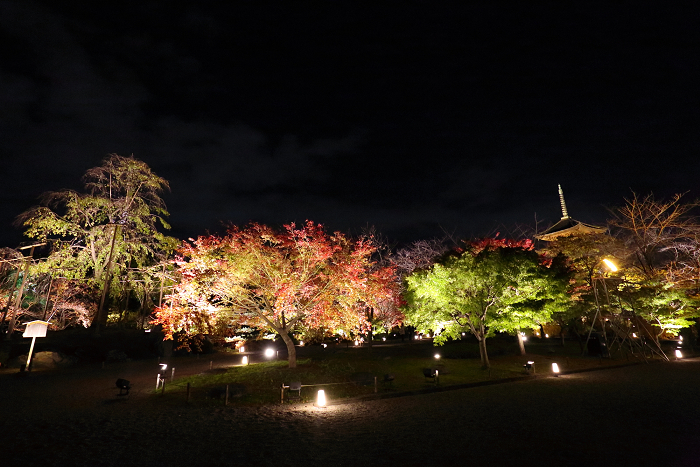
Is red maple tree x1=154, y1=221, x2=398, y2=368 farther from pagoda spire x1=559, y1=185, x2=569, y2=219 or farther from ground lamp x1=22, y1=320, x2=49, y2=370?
pagoda spire x1=559, y1=185, x2=569, y2=219

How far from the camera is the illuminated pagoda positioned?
3993cm

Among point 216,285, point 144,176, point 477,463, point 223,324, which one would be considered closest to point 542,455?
point 477,463

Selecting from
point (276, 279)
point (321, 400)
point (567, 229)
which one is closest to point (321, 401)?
point (321, 400)

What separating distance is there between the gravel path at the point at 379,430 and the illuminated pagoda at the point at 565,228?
98.4ft

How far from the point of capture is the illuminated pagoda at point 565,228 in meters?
39.9

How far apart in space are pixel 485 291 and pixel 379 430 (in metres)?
12.1

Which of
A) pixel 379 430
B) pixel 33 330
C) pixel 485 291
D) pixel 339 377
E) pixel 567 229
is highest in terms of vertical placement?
pixel 567 229

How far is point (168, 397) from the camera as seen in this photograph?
13.1 meters

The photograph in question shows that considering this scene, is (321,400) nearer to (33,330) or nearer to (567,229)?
(33,330)

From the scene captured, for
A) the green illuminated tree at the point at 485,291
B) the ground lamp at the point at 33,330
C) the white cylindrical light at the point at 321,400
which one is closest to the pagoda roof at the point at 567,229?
the green illuminated tree at the point at 485,291

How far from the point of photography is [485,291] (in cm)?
1872

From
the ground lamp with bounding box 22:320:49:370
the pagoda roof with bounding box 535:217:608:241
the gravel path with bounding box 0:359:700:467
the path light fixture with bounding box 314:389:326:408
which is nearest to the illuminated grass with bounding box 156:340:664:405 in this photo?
the path light fixture with bounding box 314:389:326:408

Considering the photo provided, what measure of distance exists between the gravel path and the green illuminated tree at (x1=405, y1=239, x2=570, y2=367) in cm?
513

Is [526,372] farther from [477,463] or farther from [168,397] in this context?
[168,397]
